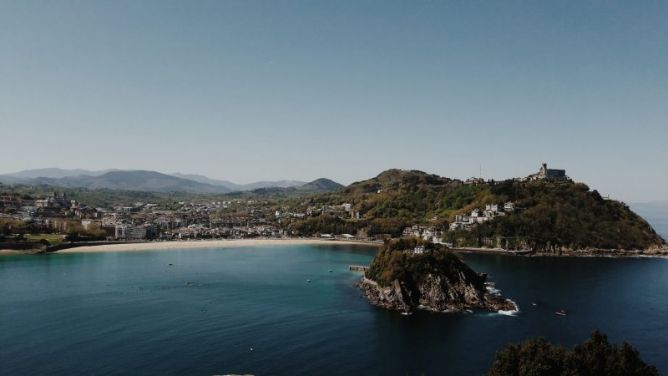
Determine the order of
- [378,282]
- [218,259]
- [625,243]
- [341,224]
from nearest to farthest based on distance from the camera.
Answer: [378,282] → [218,259] → [625,243] → [341,224]

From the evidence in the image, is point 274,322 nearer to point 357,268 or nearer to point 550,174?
point 357,268

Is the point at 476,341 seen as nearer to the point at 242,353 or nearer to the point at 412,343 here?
the point at 412,343

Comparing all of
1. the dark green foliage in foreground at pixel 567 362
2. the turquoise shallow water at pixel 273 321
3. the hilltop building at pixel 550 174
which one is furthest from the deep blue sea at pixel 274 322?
the hilltop building at pixel 550 174

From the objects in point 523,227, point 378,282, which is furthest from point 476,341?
point 523,227

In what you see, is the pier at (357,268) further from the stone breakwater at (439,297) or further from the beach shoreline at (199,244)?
the beach shoreline at (199,244)

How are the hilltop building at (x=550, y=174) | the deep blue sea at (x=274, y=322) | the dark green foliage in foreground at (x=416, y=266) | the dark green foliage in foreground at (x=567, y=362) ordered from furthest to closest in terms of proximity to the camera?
the hilltop building at (x=550, y=174), the dark green foliage in foreground at (x=416, y=266), the deep blue sea at (x=274, y=322), the dark green foliage in foreground at (x=567, y=362)

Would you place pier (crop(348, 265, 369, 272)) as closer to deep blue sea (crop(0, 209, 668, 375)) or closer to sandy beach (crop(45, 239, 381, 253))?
deep blue sea (crop(0, 209, 668, 375))
